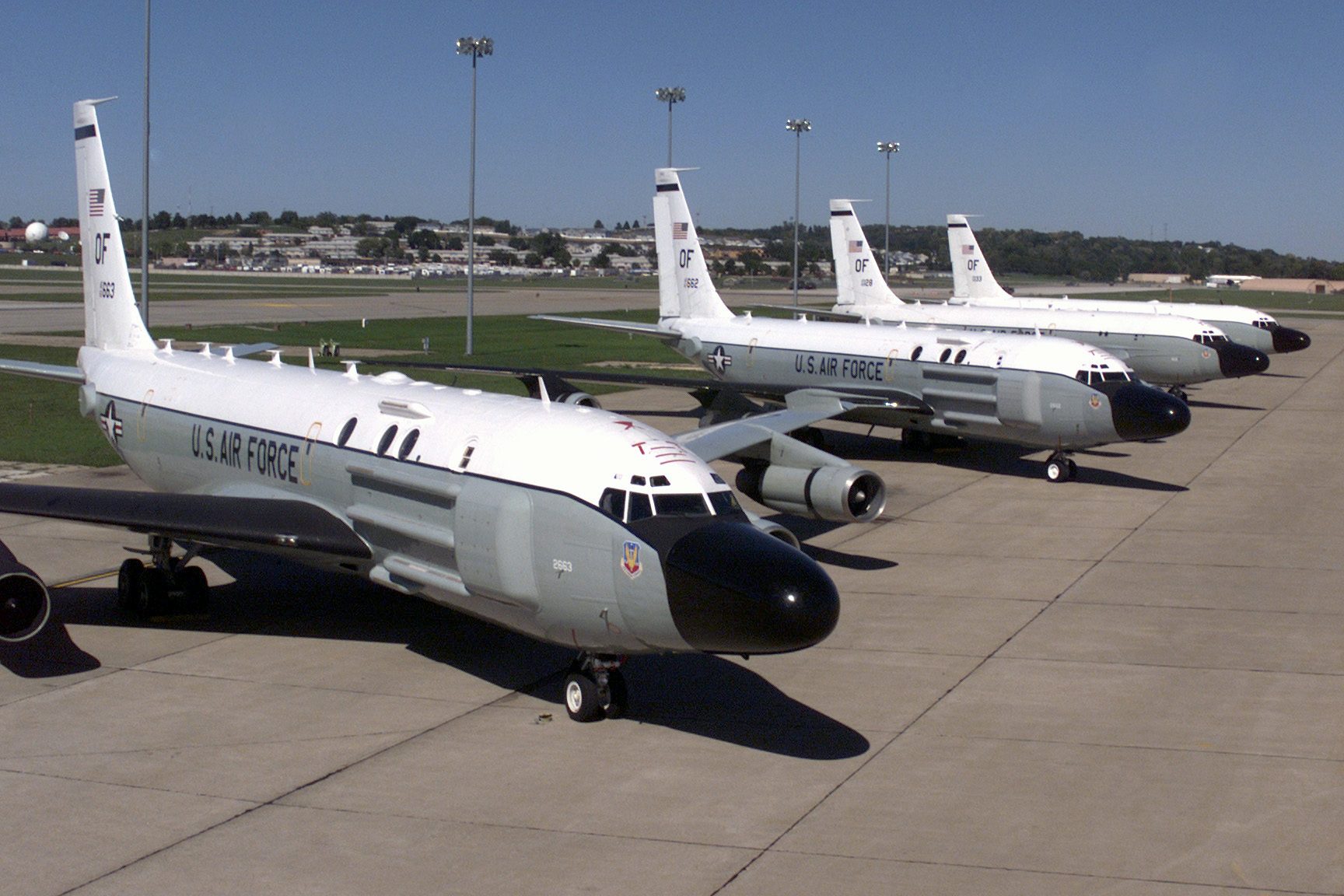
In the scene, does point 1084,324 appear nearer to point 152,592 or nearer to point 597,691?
point 152,592

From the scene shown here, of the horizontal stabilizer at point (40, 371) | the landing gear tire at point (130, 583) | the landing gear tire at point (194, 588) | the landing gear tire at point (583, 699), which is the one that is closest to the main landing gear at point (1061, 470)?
the landing gear tire at point (583, 699)

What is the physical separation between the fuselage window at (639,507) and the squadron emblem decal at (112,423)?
1303 centimetres

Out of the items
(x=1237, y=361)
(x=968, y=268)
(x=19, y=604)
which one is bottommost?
(x=19, y=604)

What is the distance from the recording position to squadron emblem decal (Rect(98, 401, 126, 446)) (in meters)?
23.5

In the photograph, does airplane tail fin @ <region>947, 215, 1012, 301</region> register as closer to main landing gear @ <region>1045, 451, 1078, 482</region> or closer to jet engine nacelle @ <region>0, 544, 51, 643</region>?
main landing gear @ <region>1045, 451, 1078, 482</region>

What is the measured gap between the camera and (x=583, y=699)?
14859 mm

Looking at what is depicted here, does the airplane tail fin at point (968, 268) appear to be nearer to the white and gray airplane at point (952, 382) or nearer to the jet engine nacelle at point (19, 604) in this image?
the white and gray airplane at point (952, 382)

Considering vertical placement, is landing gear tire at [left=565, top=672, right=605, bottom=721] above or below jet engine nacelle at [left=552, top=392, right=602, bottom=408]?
below

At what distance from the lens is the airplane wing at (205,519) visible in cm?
1708

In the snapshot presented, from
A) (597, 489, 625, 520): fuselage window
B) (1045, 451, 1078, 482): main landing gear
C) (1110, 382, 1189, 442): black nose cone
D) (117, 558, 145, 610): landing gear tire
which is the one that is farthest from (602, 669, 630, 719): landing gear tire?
(1045, 451, 1078, 482): main landing gear

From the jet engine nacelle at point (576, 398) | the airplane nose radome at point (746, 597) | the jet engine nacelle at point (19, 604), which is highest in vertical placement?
the jet engine nacelle at point (576, 398)

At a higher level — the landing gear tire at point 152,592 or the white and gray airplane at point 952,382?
the white and gray airplane at point 952,382

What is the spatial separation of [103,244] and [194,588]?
28.9 feet

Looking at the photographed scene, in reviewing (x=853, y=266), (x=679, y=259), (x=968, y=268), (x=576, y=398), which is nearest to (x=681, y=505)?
(x=576, y=398)
